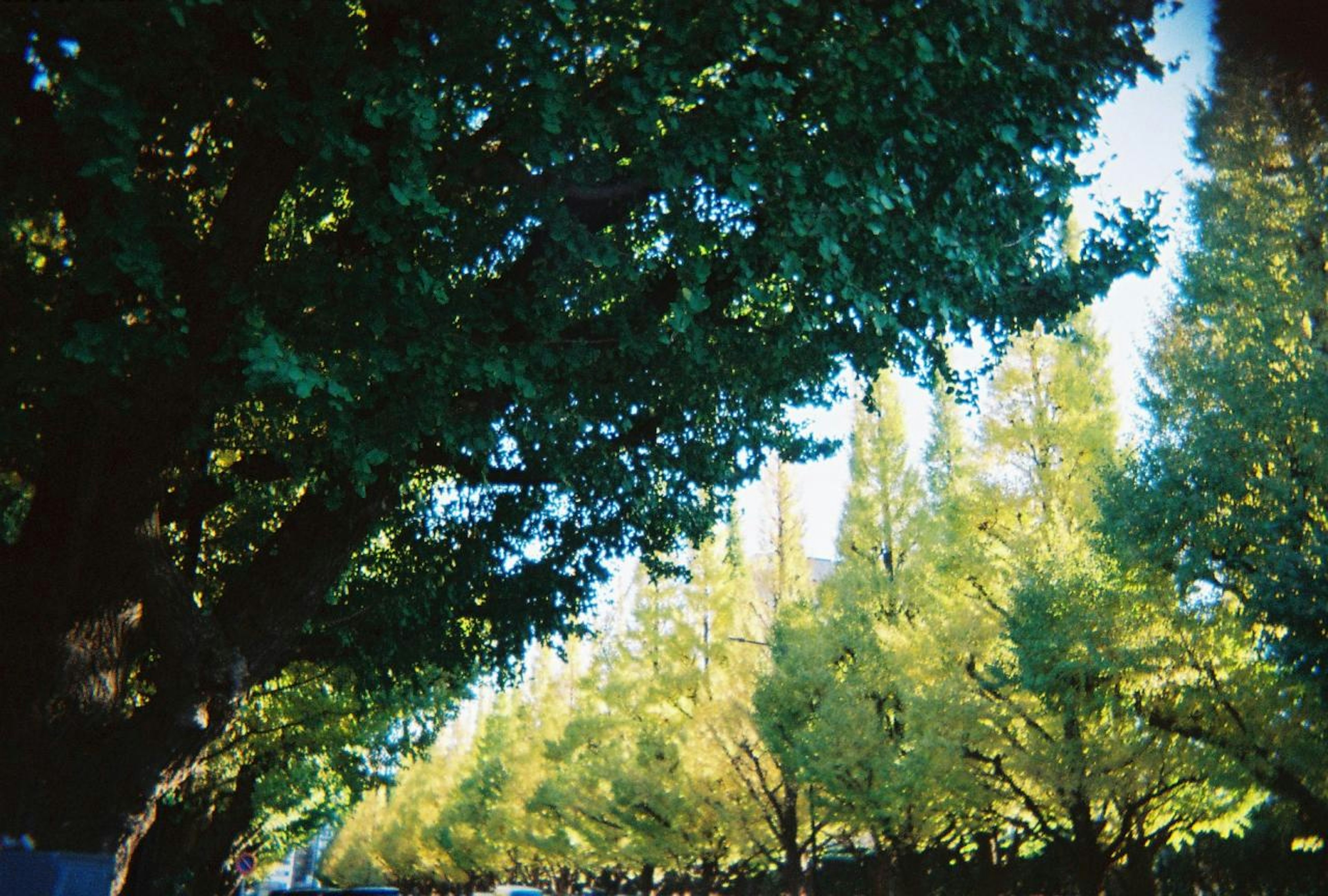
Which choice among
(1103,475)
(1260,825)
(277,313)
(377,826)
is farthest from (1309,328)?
(377,826)

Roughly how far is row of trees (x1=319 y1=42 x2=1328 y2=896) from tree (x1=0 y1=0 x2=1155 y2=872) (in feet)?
6.48

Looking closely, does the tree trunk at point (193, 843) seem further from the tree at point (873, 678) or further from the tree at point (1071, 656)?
the tree at point (1071, 656)

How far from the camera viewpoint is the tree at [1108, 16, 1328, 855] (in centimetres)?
982

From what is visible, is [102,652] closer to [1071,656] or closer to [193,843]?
[1071,656]

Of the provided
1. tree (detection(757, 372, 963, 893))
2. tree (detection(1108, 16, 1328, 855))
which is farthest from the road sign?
tree (detection(1108, 16, 1328, 855))

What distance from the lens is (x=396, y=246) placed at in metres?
5.59

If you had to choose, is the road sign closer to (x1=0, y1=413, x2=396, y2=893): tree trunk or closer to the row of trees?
the row of trees

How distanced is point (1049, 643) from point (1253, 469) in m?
3.32

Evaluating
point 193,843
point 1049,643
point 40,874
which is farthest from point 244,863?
point 40,874

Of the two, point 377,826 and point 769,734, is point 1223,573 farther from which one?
point 377,826

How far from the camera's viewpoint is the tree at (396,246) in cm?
524

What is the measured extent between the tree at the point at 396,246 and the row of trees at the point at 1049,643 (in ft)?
6.48

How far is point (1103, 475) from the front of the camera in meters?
12.1

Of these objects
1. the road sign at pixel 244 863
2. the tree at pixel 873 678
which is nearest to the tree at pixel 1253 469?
the tree at pixel 873 678
